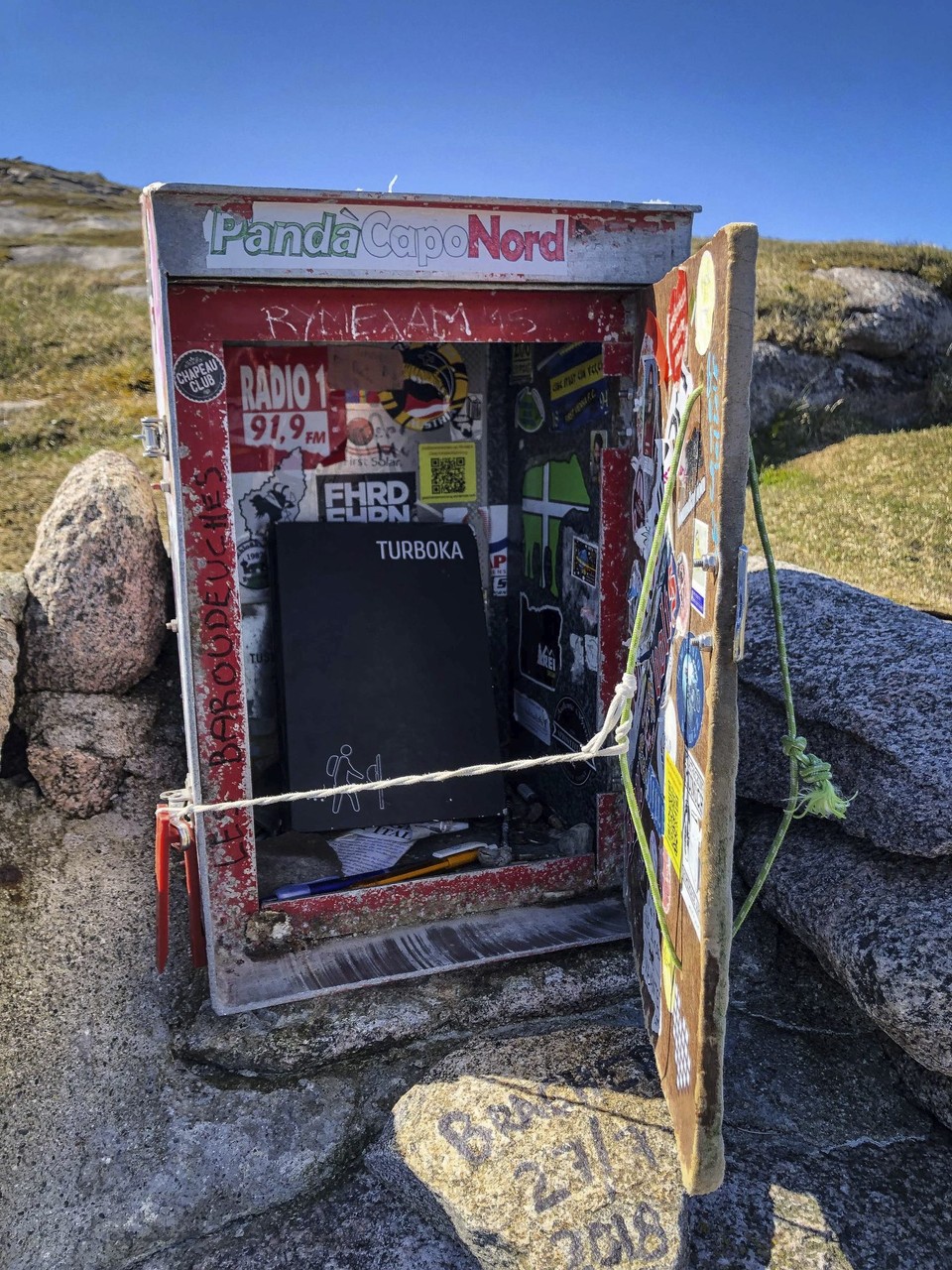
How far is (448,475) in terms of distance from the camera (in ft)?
15.7

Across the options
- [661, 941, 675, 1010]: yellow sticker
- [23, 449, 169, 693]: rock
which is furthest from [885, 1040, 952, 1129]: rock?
[23, 449, 169, 693]: rock

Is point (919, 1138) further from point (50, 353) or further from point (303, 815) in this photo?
point (50, 353)

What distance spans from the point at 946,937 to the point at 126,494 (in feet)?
12.3

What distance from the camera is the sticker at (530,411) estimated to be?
448 centimetres

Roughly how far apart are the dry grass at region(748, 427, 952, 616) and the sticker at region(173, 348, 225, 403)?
13.2 ft

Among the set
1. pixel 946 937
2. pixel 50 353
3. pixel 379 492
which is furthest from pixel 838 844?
pixel 50 353

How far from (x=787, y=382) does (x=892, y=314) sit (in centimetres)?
202

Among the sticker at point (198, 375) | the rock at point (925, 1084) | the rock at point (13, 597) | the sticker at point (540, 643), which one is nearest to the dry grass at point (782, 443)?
the rock at point (13, 597)

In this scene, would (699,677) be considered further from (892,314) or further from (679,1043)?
(892,314)

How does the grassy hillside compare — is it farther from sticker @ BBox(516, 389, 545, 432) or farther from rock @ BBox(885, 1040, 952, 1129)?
rock @ BBox(885, 1040, 952, 1129)

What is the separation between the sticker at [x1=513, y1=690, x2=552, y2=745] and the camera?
15.4 feet

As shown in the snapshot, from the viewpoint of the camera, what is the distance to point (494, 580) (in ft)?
16.4

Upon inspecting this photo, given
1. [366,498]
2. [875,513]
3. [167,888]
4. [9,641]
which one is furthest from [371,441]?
[875,513]

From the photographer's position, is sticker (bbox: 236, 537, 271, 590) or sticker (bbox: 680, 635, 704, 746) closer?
sticker (bbox: 680, 635, 704, 746)
